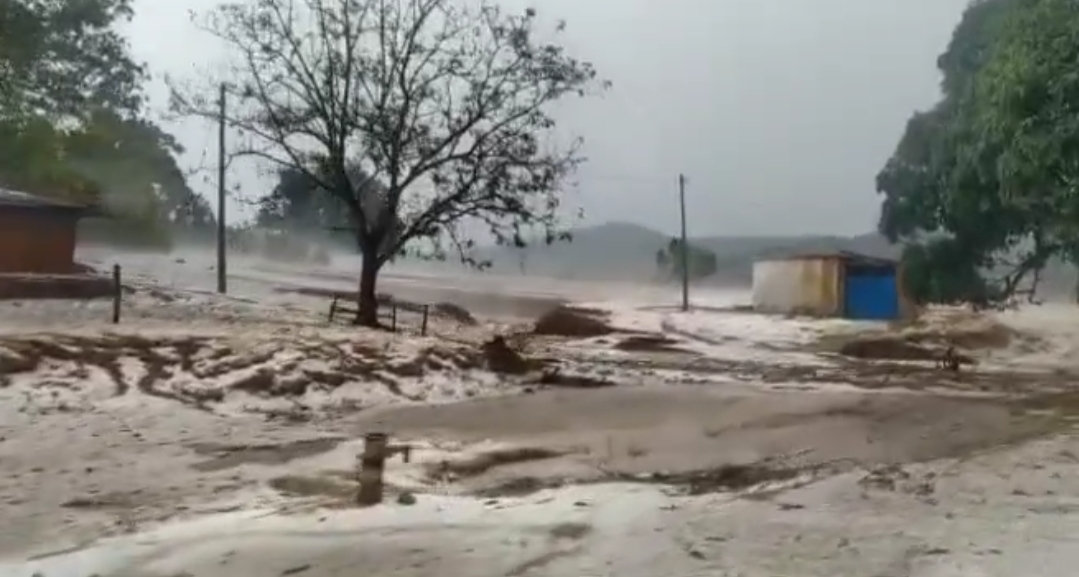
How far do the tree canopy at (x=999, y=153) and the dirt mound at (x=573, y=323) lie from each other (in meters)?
4.36

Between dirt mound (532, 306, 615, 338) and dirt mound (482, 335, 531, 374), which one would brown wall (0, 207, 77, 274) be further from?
dirt mound (482, 335, 531, 374)

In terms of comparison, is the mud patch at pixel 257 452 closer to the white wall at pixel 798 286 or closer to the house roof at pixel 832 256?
the house roof at pixel 832 256

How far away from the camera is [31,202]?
616 inches

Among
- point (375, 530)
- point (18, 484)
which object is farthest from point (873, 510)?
point (18, 484)

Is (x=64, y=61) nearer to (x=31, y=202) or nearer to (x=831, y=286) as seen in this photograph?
(x=31, y=202)

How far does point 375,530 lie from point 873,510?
198cm

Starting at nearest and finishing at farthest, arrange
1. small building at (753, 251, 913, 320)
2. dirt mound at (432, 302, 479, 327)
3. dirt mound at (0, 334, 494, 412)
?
dirt mound at (0, 334, 494, 412) → dirt mound at (432, 302, 479, 327) → small building at (753, 251, 913, 320)

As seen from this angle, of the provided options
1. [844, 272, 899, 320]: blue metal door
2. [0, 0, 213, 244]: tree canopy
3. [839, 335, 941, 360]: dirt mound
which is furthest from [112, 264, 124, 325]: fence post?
[844, 272, 899, 320]: blue metal door

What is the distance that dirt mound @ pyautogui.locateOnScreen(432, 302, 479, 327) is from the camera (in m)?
15.2

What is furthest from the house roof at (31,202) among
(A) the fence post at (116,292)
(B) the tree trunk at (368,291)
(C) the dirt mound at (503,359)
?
(C) the dirt mound at (503,359)

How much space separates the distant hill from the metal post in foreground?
7.06 m

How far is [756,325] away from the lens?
629 inches

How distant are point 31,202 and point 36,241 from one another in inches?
20.6

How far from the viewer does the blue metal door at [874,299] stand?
56.4 ft
